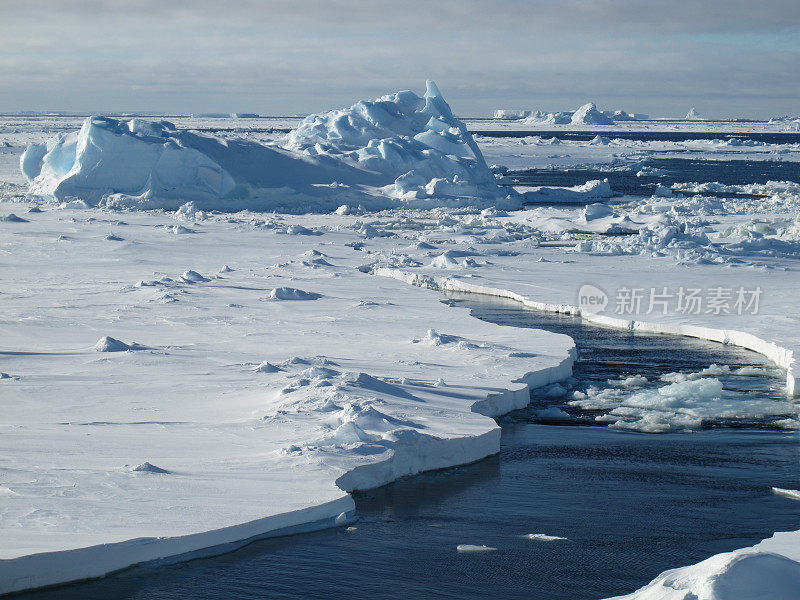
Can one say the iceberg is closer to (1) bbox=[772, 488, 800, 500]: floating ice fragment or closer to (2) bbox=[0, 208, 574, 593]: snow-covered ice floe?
(2) bbox=[0, 208, 574, 593]: snow-covered ice floe

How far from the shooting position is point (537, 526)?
22.3ft

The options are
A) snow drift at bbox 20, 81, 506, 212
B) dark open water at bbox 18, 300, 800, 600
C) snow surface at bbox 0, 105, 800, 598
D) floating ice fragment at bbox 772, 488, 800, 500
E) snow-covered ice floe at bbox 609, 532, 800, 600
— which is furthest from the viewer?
snow drift at bbox 20, 81, 506, 212

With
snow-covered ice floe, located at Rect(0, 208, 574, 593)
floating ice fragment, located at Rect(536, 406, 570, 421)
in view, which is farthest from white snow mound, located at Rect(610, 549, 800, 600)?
floating ice fragment, located at Rect(536, 406, 570, 421)

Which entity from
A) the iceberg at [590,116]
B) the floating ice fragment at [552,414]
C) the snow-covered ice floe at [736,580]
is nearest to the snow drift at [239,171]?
the floating ice fragment at [552,414]

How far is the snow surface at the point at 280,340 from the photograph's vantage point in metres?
6.25

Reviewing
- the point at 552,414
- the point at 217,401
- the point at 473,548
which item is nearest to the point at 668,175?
the point at 552,414

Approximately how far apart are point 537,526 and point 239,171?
21.7m

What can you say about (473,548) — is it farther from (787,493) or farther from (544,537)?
(787,493)

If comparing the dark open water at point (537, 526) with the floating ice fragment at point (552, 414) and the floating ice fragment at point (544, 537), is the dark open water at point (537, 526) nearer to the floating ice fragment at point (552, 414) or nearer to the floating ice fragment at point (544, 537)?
the floating ice fragment at point (544, 537)

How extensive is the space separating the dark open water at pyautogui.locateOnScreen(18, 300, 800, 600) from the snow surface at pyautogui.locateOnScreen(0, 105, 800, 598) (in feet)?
0.67

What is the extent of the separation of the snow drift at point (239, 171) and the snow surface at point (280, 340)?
11cm

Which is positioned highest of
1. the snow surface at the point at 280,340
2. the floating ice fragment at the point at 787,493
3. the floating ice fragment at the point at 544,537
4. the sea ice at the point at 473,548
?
the snow surface at the point at 280,340

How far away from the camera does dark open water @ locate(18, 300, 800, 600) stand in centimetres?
583

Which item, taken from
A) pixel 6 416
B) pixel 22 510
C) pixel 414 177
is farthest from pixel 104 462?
pixel 414 177
